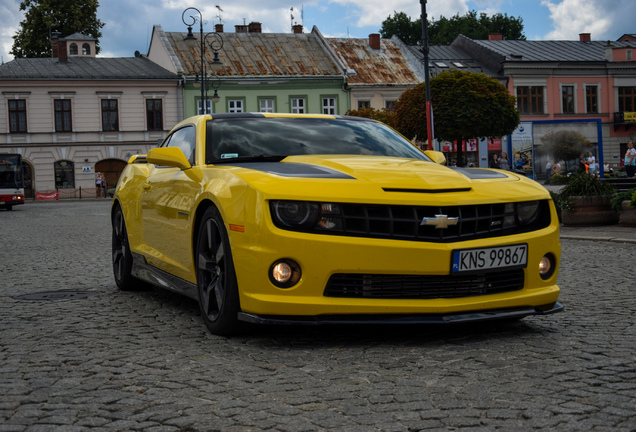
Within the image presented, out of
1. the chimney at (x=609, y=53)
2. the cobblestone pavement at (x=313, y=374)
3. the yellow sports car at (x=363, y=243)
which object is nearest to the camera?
the cobblestone pavement at (x=313, y=374)

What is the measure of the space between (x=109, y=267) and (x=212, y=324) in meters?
5.31

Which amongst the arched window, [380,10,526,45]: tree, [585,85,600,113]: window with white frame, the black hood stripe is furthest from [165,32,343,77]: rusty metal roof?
the black hood stripe

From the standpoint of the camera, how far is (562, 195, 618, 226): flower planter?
1503 centimetres

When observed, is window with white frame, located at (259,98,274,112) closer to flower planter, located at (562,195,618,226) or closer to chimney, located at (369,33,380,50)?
chimney, located at (369,33,380,50)

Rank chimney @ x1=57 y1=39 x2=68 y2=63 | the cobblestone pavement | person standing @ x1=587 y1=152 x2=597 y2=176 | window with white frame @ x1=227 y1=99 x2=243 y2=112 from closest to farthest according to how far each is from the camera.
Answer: the cobblestone pavement
person standing @ x1=587 y1=152 x2=597 y2=176
chimney @ x1=57 y1=39 x2=68 y2=63
window with white frame @ x1=227 y1=99 x2=243 y2=112

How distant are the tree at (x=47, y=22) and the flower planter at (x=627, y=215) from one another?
2092 inches

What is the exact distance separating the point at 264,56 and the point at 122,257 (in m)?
48.9

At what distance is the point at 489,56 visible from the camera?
56469mm

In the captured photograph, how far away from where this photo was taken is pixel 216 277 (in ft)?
16.4

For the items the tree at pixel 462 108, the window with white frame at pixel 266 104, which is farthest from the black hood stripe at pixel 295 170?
the window with white frame at pixel 266 104

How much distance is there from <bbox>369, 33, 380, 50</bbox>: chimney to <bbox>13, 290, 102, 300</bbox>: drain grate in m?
53.1

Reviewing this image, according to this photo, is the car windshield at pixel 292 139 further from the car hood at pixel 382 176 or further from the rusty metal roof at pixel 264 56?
the rusty metal roof at pixel 264 56

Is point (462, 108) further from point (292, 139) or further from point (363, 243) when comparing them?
point (363, 243)

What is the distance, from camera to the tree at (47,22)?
6078cm
